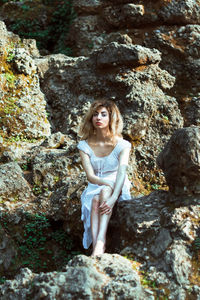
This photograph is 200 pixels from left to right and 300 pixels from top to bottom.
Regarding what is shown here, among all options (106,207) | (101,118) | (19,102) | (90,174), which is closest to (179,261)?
(106,207)

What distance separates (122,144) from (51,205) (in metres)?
1.30

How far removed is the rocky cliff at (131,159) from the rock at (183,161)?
11 mm

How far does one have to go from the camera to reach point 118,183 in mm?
4145

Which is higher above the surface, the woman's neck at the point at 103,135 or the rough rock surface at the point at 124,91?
the rough rock surface at the point at 124,91

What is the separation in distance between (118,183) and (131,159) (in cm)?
162

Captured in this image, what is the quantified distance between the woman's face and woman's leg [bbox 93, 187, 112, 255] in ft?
2.61

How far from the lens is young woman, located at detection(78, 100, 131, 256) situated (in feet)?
13.1

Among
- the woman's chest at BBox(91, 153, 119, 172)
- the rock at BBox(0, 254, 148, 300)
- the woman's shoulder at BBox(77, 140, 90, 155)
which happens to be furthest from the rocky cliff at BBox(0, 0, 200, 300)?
the woman's shoulder at BBox(77, 140, 90, 155)

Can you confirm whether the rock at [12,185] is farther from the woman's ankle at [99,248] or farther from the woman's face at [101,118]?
the woman's ankle at [99,248]

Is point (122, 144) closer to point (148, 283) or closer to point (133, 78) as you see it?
point (148, 283)

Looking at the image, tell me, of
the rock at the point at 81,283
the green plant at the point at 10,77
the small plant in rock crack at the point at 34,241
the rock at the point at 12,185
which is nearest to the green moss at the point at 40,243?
the small plant in rock crack at the point at 34,241

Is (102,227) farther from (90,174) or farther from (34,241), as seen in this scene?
(34,241)

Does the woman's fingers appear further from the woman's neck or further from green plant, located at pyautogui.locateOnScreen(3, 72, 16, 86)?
green plant, located at pyautogui.locateOnScreen(3, 72, 16, 86)

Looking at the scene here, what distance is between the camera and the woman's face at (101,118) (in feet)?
14.6
